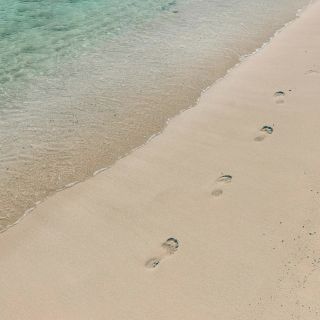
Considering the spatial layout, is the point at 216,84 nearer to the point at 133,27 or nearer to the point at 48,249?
the point at 133,27

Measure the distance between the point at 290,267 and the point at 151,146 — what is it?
3.47m

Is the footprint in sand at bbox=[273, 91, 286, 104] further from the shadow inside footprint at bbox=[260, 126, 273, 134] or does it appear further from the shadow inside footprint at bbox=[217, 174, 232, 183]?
the shadow inside footprint at bbox=[217, 174, 232, 183]

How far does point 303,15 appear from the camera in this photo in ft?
43.4

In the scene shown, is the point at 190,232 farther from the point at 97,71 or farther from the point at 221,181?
the point at 97,71

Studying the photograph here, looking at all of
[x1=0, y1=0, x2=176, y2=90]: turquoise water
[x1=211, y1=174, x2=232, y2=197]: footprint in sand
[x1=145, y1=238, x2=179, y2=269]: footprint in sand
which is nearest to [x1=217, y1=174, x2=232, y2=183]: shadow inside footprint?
[x1=211, y1=174, x2=232, y2=197]: footprint in sand

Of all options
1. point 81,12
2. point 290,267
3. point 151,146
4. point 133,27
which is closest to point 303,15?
point 133,27

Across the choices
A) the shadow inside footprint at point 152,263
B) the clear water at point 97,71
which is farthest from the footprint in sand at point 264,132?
the shadow inside footprint at point 152,263

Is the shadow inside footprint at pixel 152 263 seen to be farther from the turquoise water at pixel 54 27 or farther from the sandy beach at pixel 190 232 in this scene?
the turquoise water at pixel 54 27

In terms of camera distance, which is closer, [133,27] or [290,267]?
[290,267]

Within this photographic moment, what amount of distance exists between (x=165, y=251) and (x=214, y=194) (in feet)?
4.13

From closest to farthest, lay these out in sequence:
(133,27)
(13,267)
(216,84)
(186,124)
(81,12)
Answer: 1. (13,267)
2. (186,124)
3. (216,84)
4. (133,27)
5. (81,12)

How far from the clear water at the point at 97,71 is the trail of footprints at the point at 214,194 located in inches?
71.9

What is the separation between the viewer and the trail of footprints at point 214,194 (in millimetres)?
5609

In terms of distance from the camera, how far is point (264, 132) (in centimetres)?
784
